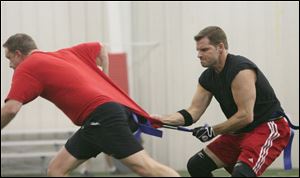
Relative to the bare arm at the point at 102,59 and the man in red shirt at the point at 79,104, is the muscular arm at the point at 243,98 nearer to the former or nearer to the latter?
the man in red shirt at the point at 79,104

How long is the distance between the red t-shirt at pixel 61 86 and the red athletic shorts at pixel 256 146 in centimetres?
84

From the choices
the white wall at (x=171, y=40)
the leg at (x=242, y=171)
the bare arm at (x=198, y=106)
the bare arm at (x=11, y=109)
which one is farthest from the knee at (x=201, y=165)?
the white wall at (x=171, y=40)

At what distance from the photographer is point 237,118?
521 cm

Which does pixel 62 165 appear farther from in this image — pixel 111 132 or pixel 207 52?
pixel 207 52

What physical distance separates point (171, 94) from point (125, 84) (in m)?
0.78

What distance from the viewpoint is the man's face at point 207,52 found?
535 centimetres

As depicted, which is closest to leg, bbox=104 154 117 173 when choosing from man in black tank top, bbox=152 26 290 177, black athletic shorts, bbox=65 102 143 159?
man in black tank top, bbox=152 26 290 177

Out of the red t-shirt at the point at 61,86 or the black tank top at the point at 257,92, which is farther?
the black tank top at the point at 257,92

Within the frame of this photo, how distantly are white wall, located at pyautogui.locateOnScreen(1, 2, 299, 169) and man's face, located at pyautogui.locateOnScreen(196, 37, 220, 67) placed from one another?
17.3ft

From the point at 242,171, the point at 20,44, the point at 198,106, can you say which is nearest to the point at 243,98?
the point at 242,171

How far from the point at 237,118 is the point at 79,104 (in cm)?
113

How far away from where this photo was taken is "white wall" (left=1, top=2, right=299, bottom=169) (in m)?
10.6

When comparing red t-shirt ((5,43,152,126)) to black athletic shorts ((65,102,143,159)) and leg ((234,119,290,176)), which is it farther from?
leg ((234,119,290,176))

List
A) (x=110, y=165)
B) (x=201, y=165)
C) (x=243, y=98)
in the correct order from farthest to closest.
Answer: (x=110, y=165) → (x=201, y=165) → (x=243, y=98)
